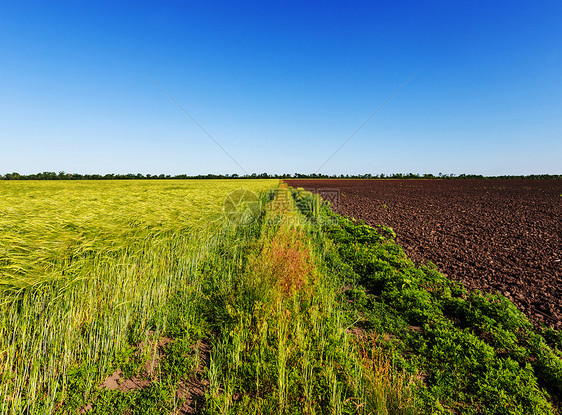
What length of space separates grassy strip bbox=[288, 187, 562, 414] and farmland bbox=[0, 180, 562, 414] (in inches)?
0.8

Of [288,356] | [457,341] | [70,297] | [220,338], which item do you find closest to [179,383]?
[220,338]

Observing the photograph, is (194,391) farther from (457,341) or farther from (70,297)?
(457,341)

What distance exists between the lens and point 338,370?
116 inches

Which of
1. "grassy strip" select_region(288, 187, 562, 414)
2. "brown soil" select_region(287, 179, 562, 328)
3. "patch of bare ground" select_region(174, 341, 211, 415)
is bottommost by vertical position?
"patch of bare ground" select_region(174, 341, 211, 415)

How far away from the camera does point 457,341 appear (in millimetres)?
3721

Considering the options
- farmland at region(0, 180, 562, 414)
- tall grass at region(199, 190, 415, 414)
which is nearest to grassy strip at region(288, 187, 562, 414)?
farmland at region(0, 180, 562, 414)

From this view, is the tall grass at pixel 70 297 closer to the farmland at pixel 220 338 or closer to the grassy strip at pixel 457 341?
the farmland at pixel 220 338

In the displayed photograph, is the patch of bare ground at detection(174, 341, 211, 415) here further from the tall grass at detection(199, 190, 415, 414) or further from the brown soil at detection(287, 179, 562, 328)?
the brown soil at detection(287, 179, 562, 328)

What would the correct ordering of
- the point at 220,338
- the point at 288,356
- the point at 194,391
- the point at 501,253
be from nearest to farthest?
the point at 194,391 < the point at 288,356 < the point at 220,338 < the point at 501,253

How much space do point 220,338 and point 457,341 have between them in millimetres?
3783

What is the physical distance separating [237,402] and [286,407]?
583mm

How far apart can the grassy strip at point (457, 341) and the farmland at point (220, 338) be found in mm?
21

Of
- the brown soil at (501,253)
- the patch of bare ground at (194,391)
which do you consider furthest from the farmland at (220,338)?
the brown soil at (501,253)

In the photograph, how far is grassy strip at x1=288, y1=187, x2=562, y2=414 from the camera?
2.79 meters
